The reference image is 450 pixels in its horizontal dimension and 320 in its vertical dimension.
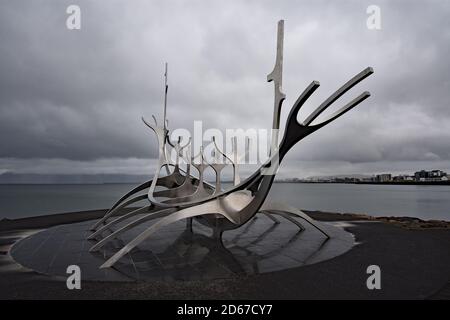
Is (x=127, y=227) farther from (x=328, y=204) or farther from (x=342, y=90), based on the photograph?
(x=328, y=204)

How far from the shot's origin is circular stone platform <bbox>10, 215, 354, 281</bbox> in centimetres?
783

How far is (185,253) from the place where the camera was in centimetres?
973

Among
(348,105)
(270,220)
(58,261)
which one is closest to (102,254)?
(58,261)

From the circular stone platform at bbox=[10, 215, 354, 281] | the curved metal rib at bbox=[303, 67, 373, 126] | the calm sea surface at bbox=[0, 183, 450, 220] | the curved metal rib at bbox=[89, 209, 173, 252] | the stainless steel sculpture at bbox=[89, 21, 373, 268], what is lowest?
the calm sea surface at bbox=[0, 183, 450, 220]

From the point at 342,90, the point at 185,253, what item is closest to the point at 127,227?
the point at 185,253

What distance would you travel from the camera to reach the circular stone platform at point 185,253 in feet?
25.7

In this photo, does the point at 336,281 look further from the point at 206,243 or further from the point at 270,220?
the point at 270,220

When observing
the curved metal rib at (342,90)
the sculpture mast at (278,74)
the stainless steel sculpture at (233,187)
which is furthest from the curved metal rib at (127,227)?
the curved metal rib at (342,90)

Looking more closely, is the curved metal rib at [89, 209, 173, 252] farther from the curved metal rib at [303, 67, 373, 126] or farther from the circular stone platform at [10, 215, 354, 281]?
the curved metal rib at [303, 67, 373, 126]

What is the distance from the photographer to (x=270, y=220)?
1695cm

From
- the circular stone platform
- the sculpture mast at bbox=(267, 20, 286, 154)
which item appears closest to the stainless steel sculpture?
the sculpture mast at bbox=(267, 20, 286, 154)

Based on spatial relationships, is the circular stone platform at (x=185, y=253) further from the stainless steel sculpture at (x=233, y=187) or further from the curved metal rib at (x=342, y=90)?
the curved metal rib at (x=342, y=90)

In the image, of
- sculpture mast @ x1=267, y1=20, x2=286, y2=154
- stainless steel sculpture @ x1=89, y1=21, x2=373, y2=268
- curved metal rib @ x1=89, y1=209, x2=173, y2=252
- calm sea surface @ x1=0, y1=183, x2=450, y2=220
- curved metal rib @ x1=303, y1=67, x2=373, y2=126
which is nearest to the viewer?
curved metal rib @ x1=303, y1=67, x2=373, y2=126
